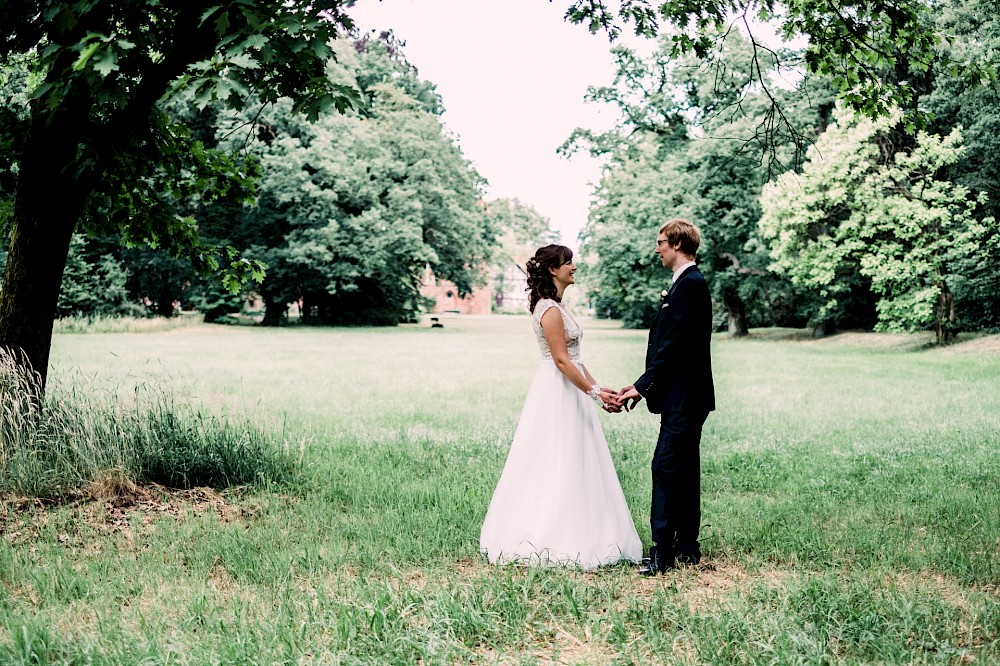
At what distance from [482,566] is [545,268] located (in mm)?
1985

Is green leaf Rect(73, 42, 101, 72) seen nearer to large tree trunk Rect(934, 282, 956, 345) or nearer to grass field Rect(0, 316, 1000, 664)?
grass field Rect(0, 316, 1000, 664)

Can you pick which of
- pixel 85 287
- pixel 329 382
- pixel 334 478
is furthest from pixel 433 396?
pixel 85 287

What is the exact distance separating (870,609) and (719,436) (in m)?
6.01

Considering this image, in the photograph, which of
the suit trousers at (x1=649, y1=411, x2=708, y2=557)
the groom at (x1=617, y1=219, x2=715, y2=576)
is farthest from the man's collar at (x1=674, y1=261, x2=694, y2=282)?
the suit trousers at (x1=649, y1=411, x2=708, y2=557)

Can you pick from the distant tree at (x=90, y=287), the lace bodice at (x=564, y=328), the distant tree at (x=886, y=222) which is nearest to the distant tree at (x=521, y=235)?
the distant tree at (x=90, y=287)

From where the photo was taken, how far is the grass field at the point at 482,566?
12.1ft

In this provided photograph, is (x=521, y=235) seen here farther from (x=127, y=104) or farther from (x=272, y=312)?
(x=127, y=104)

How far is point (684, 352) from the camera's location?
4.75m

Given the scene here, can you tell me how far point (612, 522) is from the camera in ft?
16.5

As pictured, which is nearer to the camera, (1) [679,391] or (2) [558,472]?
(1) [679,391]

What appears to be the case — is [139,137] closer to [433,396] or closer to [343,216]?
[433,396]

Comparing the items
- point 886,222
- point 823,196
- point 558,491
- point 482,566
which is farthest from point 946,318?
Answer: point 482,566

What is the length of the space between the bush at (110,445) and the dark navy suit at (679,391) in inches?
147

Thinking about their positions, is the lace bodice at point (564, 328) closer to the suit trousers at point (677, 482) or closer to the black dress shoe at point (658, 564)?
the suit trousers at point (677, 482)
